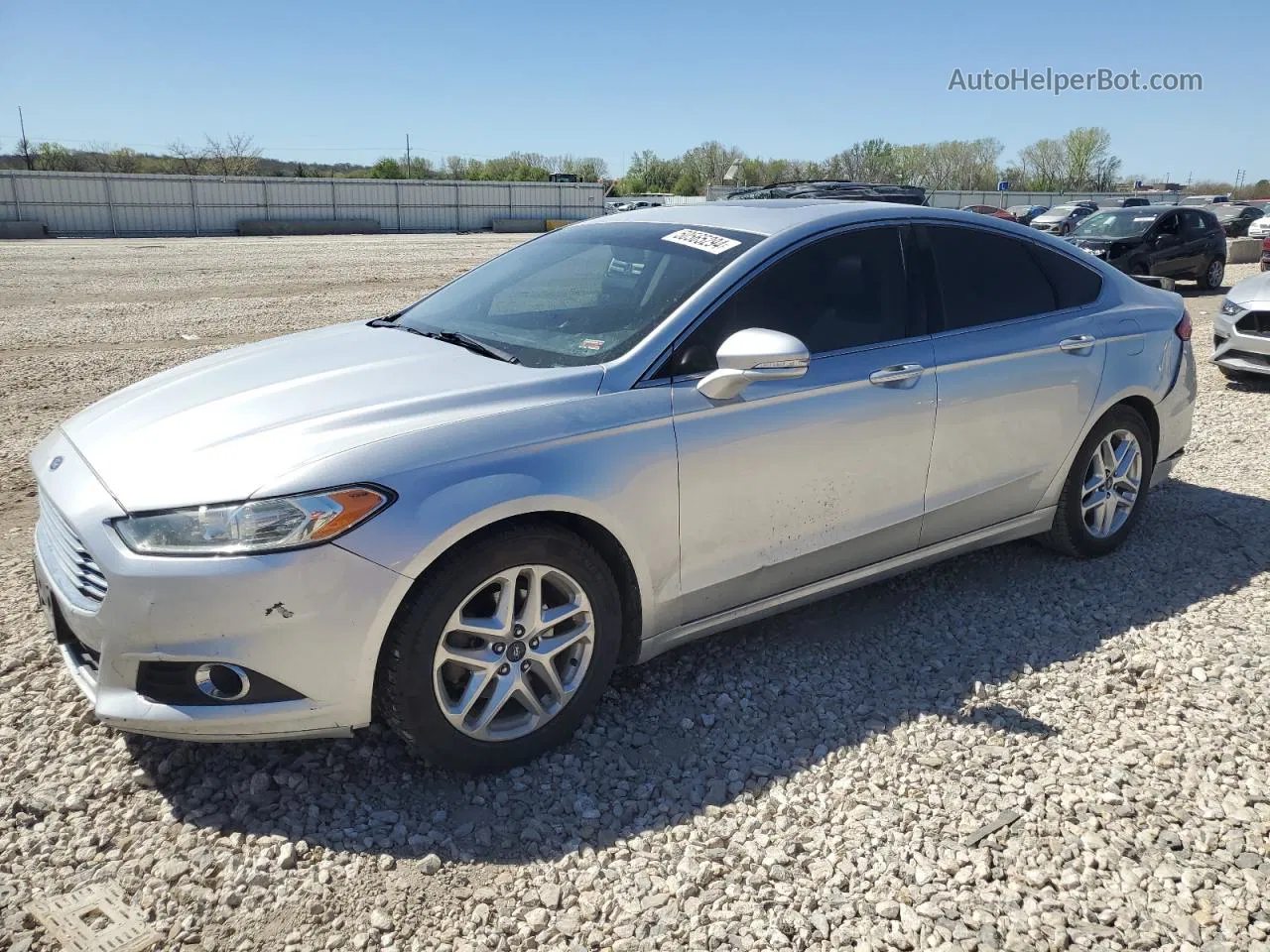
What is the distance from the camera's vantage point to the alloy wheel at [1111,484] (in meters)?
4.63

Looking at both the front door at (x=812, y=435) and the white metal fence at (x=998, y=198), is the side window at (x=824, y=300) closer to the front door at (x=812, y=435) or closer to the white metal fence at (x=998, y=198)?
the front door at (x=812, y=435)

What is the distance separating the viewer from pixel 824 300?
366 centimetres

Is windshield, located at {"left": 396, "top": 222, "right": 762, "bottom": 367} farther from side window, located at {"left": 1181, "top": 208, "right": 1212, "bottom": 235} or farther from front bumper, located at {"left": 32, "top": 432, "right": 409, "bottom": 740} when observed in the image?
side window, located at {"left": 1181, "top": 208, "right": 1212, "bottom": 235}

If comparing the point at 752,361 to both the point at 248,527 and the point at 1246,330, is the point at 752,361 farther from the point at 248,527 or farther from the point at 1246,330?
the point at 1246,330

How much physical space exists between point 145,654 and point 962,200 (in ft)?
196

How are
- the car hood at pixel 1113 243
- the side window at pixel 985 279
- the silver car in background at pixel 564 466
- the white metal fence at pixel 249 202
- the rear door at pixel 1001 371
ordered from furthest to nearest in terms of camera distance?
the white metal fence at pixel 249 202
the car hood at pixel 1113 243
the side window at pixel 985 279
the rear door at pixel 1001 371
the silver car in background at pixel 564 466

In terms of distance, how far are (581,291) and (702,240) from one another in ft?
1.68

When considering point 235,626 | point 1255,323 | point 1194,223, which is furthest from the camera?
point 1194,223

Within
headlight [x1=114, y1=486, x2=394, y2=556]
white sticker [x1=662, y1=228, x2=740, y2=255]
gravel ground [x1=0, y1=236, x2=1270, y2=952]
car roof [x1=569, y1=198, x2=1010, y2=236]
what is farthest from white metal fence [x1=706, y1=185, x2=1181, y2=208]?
headlight [x1=114, y1=486, x2=394, y2=556]

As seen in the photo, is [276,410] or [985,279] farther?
[985,279]

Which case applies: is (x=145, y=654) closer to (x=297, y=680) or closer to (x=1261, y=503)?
(x=297, y=680)

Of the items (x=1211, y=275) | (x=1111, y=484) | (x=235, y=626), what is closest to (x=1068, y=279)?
(x=1111, y=484)

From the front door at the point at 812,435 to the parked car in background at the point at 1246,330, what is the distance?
21.8 ft

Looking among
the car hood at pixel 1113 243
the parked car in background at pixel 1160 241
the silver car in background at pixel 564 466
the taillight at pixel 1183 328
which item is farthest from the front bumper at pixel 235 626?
the car hood at pixel 1113 243
